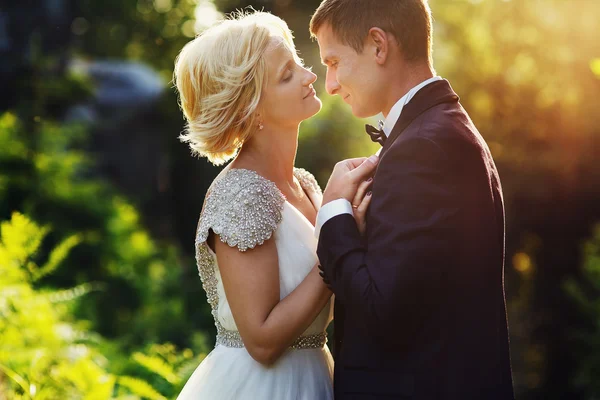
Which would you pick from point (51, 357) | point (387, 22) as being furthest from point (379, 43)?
point (51, 357)

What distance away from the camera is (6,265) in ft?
21.2

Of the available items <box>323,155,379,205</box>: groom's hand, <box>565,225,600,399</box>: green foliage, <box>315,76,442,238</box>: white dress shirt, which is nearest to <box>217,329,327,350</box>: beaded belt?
<box>315,76,442,238</box>: white dress shirt

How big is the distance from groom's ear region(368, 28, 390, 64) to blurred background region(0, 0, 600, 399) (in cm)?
89

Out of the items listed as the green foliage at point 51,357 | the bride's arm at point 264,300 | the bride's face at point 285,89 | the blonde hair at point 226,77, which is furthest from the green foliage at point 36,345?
the bride's face at point 285,89

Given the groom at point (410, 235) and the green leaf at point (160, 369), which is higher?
the groom at point (410, 235)

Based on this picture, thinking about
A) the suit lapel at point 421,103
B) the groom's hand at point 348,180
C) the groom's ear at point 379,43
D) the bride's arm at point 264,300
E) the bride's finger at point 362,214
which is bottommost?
the bride's arm at point 264,300

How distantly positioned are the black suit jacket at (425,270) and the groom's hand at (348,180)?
103mm

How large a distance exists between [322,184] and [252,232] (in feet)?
9.19

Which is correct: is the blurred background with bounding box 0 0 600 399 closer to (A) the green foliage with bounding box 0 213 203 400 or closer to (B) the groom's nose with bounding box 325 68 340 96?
(A) the green foliage with bounding box 0 213 203 400

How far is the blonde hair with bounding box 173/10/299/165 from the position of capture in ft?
10.6

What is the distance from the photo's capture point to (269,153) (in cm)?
340

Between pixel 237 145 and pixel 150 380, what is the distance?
11.1ft

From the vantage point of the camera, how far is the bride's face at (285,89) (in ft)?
10.7

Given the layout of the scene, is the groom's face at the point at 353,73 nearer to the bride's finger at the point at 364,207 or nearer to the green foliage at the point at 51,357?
the bride's finger at the point at 364,207
